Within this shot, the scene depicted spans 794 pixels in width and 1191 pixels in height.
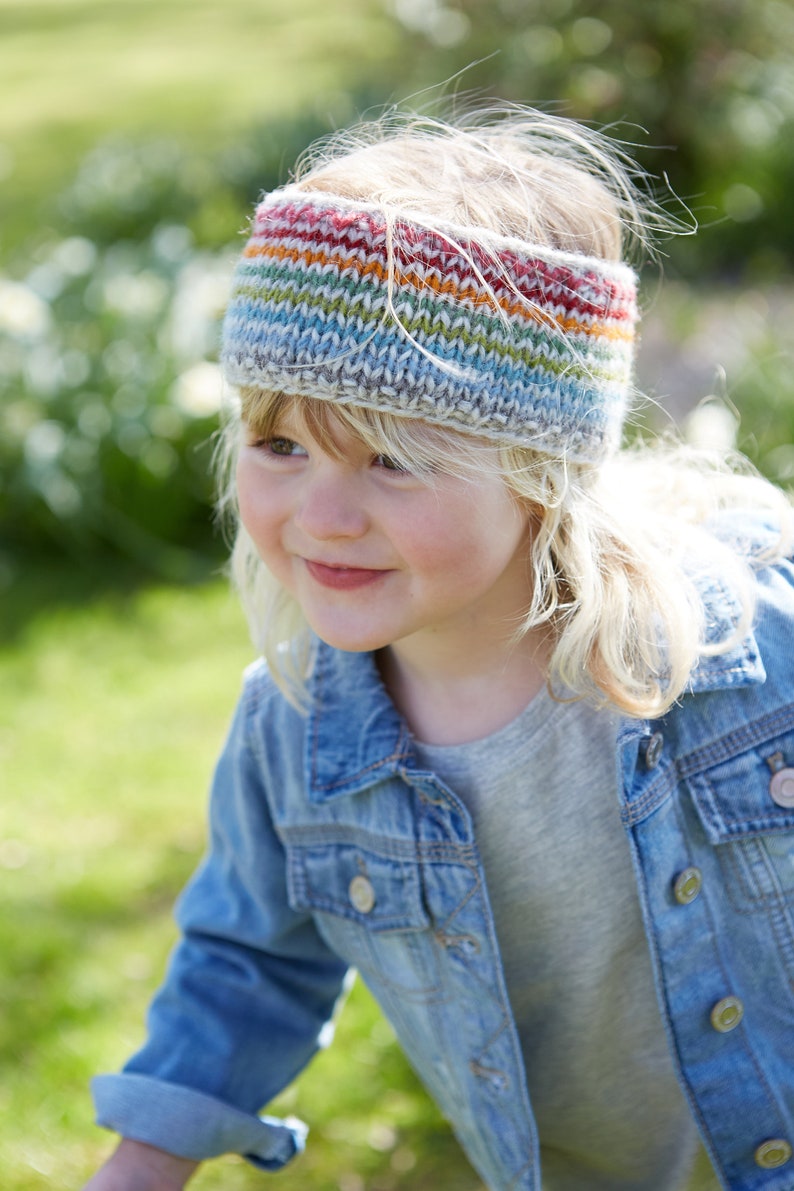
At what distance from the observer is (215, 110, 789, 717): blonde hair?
1.54m

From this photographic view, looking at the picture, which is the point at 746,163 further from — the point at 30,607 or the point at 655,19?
the point at 30,607

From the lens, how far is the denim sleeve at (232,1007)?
1.80m

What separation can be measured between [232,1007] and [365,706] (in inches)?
19.8

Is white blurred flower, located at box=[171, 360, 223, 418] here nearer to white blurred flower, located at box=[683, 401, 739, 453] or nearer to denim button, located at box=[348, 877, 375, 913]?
white blurred flower, located at box=[683, 401, 739, 453]

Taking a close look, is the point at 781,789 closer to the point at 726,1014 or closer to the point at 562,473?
the point at 726,1014

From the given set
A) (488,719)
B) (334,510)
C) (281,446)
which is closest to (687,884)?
(488,719)

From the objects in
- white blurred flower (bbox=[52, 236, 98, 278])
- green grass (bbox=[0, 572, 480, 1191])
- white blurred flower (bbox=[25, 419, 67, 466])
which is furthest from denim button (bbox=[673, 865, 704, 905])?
white blurred flower (bbox=[52, 236, 98, 278])

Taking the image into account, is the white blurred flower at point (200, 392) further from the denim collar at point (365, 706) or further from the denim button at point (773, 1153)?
the denim button at point (773, 1153)

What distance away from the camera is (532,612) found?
1645 mm

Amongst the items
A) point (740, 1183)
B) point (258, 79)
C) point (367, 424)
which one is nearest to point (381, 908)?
point (740, 1183)

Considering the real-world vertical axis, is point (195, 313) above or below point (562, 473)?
below

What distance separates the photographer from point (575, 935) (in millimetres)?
1795

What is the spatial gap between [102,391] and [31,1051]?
2.69 meters

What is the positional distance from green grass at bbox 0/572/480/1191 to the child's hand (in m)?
0.64
